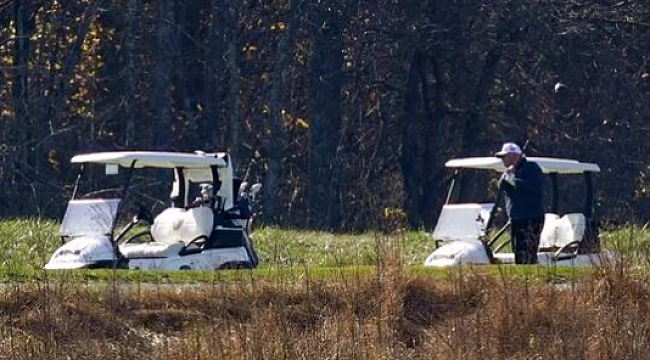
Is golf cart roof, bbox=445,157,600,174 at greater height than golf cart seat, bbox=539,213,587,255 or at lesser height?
greater

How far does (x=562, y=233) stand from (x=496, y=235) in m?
0.82

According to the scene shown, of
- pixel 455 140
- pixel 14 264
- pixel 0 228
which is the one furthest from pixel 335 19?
pixel 14 264

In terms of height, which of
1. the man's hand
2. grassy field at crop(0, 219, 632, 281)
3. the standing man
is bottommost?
grassy field at crop(0, 219, 632, 281)

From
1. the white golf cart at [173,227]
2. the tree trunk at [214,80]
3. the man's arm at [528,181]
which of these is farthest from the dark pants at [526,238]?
the tree trunk at [214,80]

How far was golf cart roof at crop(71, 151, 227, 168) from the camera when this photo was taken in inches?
818

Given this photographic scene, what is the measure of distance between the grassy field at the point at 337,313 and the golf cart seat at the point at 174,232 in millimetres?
2628

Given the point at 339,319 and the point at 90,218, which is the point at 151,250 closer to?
the point at 90,218

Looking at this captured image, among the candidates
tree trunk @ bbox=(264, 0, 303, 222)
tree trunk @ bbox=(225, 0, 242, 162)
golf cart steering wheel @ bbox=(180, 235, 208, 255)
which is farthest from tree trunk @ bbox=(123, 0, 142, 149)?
golf cart steering wheel @ bbox=(180, 235, 208, 255)

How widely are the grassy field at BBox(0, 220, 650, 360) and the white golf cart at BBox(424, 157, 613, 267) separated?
253 centimetres

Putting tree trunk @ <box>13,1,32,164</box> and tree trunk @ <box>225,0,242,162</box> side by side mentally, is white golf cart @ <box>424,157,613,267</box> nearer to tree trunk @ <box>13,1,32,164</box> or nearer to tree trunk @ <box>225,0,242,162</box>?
tree trunk @ <box>13,1,32,164</box>

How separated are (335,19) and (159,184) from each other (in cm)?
492

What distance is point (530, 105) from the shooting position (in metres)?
36.4

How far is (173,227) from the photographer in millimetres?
21094

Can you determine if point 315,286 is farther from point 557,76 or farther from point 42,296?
point 557,76
